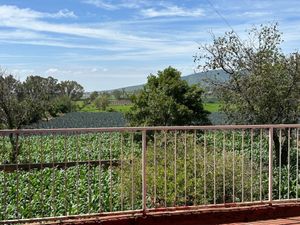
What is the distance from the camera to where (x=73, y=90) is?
1272 inches

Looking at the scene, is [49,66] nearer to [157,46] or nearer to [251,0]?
[157,46]

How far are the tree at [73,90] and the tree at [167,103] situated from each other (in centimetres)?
1142

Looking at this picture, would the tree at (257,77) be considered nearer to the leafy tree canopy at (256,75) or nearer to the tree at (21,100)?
the leafy tree canopy at (256,75)

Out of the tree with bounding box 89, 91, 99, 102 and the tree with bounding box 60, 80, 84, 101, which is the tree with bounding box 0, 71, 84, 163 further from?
the tree with bounding box 89, 91, 99, 102

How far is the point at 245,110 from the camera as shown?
13.6m

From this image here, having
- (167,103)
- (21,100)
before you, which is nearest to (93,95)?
(167,103)

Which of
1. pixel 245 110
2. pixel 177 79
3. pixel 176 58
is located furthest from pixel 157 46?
pixel 245 110

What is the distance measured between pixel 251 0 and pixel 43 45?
65.6 feet

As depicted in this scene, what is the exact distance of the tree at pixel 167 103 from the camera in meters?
18.2

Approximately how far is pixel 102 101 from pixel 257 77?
86.1 ft

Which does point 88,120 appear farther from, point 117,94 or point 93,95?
point 93,95

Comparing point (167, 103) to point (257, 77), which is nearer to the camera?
point (257, 77)

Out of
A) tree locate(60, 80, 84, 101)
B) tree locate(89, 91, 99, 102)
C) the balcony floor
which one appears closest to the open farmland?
tree locate(89, 91, 99, 102)

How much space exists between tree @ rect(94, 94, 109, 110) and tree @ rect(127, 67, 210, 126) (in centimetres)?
1916
